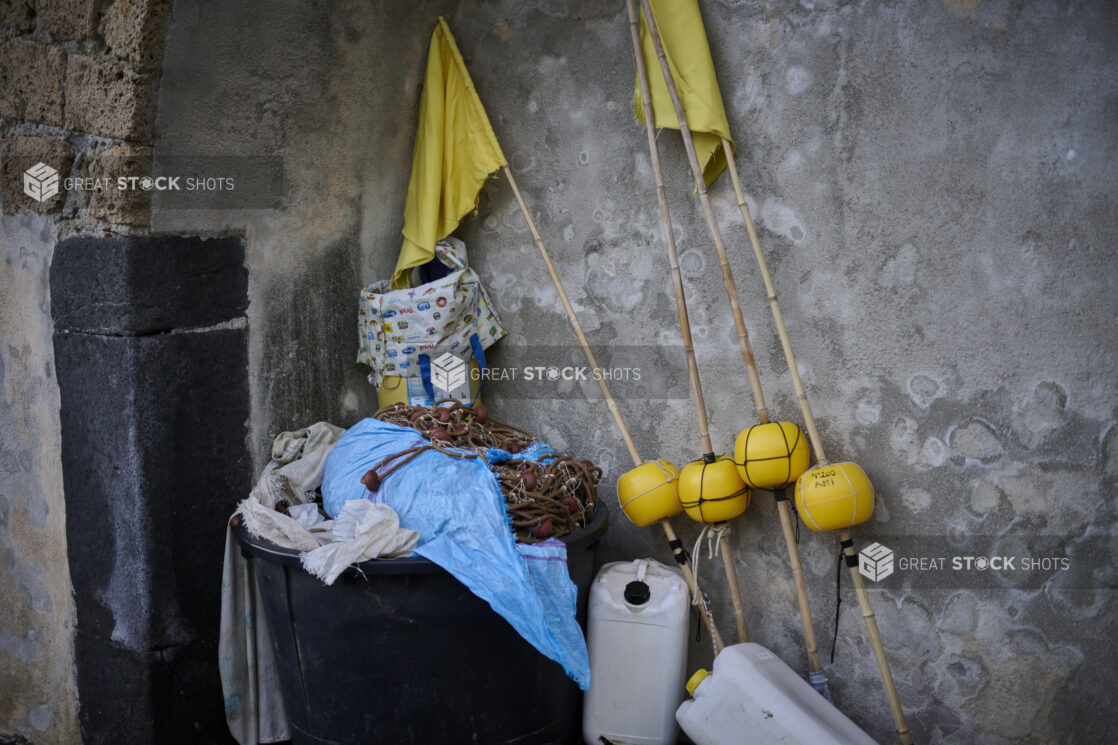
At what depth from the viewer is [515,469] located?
8.91 feet

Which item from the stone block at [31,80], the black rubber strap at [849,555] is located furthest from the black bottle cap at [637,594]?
the stone block at [31,80]

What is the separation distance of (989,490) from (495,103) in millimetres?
1935

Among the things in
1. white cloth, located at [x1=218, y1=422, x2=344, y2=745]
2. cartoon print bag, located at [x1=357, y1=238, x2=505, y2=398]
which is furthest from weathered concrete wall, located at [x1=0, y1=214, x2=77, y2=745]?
cartoon print bag, located at [x1=357, y1=238, x2=505, y2=398]

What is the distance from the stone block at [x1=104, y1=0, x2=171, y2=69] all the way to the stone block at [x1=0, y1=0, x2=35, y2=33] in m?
0.37

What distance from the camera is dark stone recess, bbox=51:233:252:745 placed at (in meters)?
2.66

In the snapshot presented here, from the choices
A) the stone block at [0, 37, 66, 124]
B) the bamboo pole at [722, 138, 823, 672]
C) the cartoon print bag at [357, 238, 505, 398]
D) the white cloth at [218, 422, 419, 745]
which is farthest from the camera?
the cartoon print bag at [357, 238, 505, 398]

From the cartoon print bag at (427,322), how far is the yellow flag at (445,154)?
8cm

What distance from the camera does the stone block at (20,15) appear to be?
2787 mm

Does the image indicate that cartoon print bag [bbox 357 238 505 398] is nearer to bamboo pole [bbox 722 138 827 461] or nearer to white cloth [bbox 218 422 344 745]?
white cloth [bbox 218 422 344 745]

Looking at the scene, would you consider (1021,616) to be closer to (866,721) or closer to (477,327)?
(866,721)

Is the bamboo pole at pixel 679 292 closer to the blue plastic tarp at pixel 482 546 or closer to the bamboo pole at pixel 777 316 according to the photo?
the bamboo pole at pixel 777 316

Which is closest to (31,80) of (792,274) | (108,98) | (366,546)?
(108,98)

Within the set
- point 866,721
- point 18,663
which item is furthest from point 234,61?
point 866,721

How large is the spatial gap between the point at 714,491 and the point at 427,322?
107 centimetres
